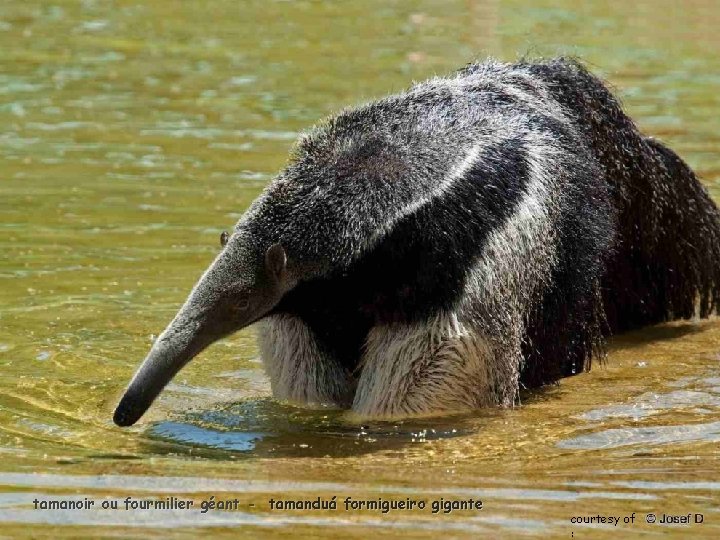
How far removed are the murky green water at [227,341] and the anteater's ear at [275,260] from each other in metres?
0.80

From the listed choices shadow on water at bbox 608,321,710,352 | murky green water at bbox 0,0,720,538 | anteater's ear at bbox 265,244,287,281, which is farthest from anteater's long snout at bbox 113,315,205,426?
shadow on water at bbox 608,321,710,352

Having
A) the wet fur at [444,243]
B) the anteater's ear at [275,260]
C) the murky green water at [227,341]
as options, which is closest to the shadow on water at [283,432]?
the murky green water at [227,341]

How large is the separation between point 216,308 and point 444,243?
113cm

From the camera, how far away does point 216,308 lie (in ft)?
23.9

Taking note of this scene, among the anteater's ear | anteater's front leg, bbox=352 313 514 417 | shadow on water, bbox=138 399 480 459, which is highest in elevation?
the anteater's ear

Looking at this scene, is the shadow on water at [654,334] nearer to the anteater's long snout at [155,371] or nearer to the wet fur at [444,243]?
the wet fur at [444,243]

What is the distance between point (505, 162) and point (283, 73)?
10.2m

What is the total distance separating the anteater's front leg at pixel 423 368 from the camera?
7.65 meters

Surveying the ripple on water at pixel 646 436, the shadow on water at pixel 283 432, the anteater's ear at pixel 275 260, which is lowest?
the ripple on water at pixel 646 436

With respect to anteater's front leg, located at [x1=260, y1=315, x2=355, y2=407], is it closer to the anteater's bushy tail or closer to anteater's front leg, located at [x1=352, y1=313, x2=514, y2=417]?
anteater's front leg, located at [x1=352, y1=313, x2=514, y2=417]

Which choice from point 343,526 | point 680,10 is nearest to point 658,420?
point 343,526

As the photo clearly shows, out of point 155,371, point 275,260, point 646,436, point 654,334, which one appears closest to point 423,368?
point 275,260

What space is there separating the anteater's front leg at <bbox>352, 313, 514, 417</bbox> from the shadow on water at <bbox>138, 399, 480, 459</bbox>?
0.31ft

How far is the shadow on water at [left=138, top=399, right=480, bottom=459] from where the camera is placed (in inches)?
286
